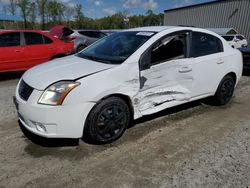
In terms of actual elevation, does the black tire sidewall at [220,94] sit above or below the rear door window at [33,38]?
below

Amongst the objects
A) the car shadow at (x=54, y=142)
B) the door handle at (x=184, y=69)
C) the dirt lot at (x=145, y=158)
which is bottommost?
the dirt lot at (x=145, y=158)

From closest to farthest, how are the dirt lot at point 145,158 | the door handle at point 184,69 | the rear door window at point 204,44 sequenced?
the dirt lot at point 145,158, the door handle at point 184,69, the rear door window at point 204,44

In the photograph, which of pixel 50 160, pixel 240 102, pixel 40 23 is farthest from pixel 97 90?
pixel 40 23

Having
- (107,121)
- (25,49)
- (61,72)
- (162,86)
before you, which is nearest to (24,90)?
(61,72)

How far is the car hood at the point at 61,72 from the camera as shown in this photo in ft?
9.98

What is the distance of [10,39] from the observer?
272 inches

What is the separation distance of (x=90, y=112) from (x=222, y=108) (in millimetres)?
3107

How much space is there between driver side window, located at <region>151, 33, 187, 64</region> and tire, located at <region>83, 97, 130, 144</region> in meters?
0.88

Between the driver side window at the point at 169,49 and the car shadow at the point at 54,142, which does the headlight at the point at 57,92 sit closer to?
the car shadow at the point at 54,142

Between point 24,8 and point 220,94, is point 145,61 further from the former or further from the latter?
point 24,8

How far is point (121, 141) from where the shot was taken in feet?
11.5

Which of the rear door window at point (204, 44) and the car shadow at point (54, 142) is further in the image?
the rear door window at point (204, 44)

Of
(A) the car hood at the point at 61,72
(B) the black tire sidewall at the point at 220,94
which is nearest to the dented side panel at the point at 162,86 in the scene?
(A) the car hood at the point at 61,72

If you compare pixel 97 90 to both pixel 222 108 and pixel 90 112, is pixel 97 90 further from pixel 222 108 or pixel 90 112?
pixel 222 108
